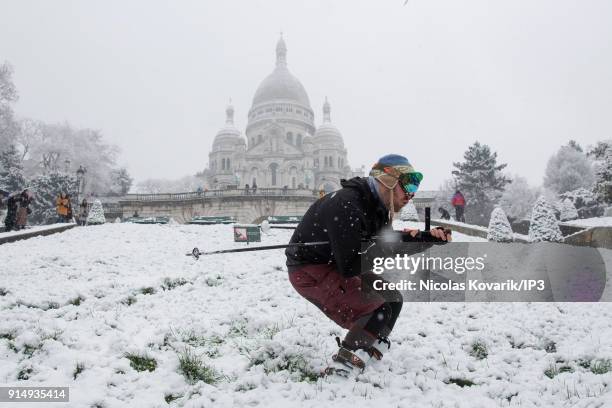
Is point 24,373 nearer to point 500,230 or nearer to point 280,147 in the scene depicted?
point 500,230

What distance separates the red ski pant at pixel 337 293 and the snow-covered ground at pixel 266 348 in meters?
0.54

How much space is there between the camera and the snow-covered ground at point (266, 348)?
11.0 ft

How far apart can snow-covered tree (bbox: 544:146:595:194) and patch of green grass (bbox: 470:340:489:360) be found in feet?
191

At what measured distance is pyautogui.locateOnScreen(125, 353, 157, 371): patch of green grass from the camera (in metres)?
3.86

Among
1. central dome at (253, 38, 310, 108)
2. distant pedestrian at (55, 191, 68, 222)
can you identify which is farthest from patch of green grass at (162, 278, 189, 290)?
central dome at (253, 38, 310, 108)

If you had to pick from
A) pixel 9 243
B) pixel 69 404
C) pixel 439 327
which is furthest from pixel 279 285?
pixel 9 243

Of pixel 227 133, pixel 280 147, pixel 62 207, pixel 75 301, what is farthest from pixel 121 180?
pixel 75 301

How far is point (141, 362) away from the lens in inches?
156

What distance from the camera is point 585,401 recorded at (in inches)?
121

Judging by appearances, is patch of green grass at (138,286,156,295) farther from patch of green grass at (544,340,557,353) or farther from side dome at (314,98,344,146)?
side dome at (314,98,344,146)

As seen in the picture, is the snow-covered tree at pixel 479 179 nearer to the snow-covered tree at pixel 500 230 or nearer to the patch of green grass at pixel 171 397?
the snow-covered tree at pixel 500 230

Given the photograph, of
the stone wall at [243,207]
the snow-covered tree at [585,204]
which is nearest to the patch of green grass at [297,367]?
the stone wall at [243,207]

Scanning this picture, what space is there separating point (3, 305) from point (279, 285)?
3.69 meters

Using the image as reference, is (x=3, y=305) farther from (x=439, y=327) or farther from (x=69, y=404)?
(x=439, y=327)
